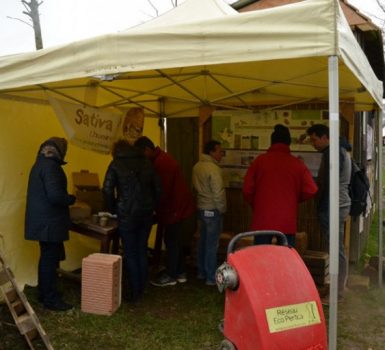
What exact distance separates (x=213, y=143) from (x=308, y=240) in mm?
1822

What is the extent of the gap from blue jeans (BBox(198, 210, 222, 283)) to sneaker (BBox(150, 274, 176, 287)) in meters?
0.41

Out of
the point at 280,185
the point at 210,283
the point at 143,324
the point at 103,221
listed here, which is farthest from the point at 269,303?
the point at 210,283

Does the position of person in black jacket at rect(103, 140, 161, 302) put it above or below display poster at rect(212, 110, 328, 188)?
below

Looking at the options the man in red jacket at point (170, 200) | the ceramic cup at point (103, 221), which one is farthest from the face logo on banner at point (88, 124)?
the ceramic cup at point (103, 221)

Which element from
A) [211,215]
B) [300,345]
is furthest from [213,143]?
[300,345]

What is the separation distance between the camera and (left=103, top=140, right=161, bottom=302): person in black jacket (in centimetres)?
450

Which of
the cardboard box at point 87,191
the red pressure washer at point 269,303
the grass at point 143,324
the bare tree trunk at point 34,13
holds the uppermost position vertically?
the bare tree trunk at point 34,13

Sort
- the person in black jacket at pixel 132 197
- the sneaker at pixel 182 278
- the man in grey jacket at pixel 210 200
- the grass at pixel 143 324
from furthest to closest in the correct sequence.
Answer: the sneaker at pixel 182 278 → the man in grey jacket at pixel 210 200 → the person in black jacket at pixel 132 197 → the grass at pixel 143 324

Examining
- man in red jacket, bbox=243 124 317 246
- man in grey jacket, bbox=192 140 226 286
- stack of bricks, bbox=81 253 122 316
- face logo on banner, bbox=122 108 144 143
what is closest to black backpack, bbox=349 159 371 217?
man in red jacket, bbox=243 124 317 246

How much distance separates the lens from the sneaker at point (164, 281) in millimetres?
5328

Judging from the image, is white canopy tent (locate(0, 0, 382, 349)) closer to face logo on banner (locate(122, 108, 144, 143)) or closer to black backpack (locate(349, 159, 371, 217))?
black backpack (locate(349, 159, 371, 217))

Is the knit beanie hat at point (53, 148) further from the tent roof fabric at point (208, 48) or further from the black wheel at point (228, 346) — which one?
the black wheel at point (228, 346)

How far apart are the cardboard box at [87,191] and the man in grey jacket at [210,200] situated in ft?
4.07

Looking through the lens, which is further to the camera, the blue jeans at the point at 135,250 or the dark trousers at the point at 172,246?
the dark trousers at the point at 172,246
